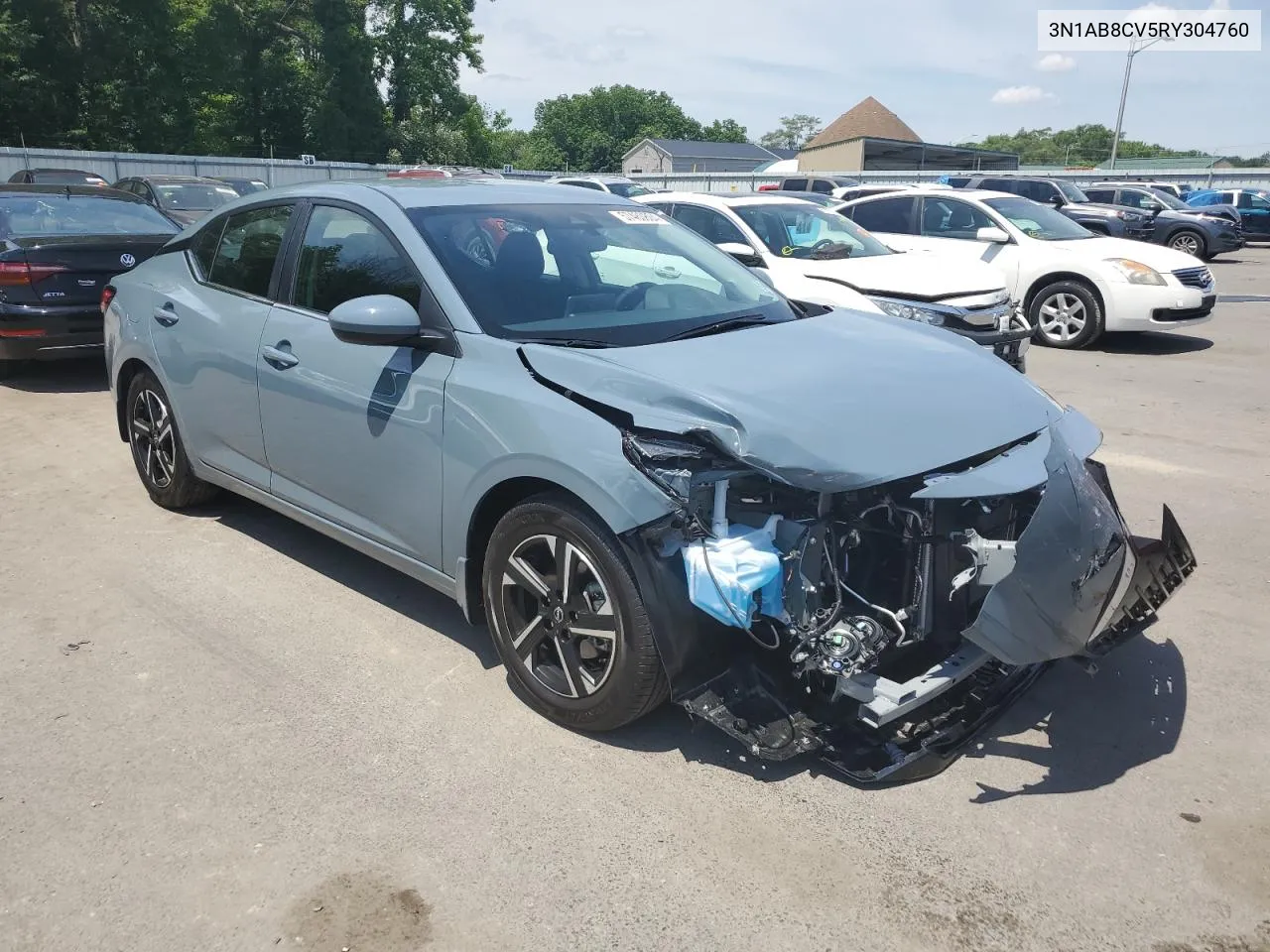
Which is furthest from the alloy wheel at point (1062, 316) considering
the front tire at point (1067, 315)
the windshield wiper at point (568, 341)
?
the windshield wiper at point (568, 341)

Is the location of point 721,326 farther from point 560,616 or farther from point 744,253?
point 744,253

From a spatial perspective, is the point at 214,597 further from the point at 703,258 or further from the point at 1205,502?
the point at 1205,502

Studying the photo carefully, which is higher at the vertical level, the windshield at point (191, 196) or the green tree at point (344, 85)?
the green tree at point (344, 85)

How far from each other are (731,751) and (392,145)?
53481 mm

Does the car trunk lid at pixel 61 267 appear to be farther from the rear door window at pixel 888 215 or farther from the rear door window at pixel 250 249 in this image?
the rear door window at pixel 888 215

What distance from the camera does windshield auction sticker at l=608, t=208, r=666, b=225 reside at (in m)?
4.54

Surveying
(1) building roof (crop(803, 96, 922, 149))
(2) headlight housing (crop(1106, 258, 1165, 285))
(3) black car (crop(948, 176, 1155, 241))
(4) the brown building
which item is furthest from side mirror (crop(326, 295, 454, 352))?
(1) building roof (crop(803, 96, 922, 149))

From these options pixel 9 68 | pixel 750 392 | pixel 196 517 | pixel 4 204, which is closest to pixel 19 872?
pixel 750 392

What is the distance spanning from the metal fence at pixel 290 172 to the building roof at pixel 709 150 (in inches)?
2382

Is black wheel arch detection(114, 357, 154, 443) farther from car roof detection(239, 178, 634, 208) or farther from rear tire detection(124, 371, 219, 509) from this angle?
car roof detection(239, 178, 634, 208)

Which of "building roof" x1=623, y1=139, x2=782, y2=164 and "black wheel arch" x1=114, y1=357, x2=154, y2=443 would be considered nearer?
"black wheel arch" x1=114, y1=357, x2=154, y2=443

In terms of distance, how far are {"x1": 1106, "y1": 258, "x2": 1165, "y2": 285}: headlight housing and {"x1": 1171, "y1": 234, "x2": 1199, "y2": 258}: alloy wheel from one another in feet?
45.0

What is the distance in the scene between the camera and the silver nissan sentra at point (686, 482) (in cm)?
292

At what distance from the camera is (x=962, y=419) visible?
3.23 m
